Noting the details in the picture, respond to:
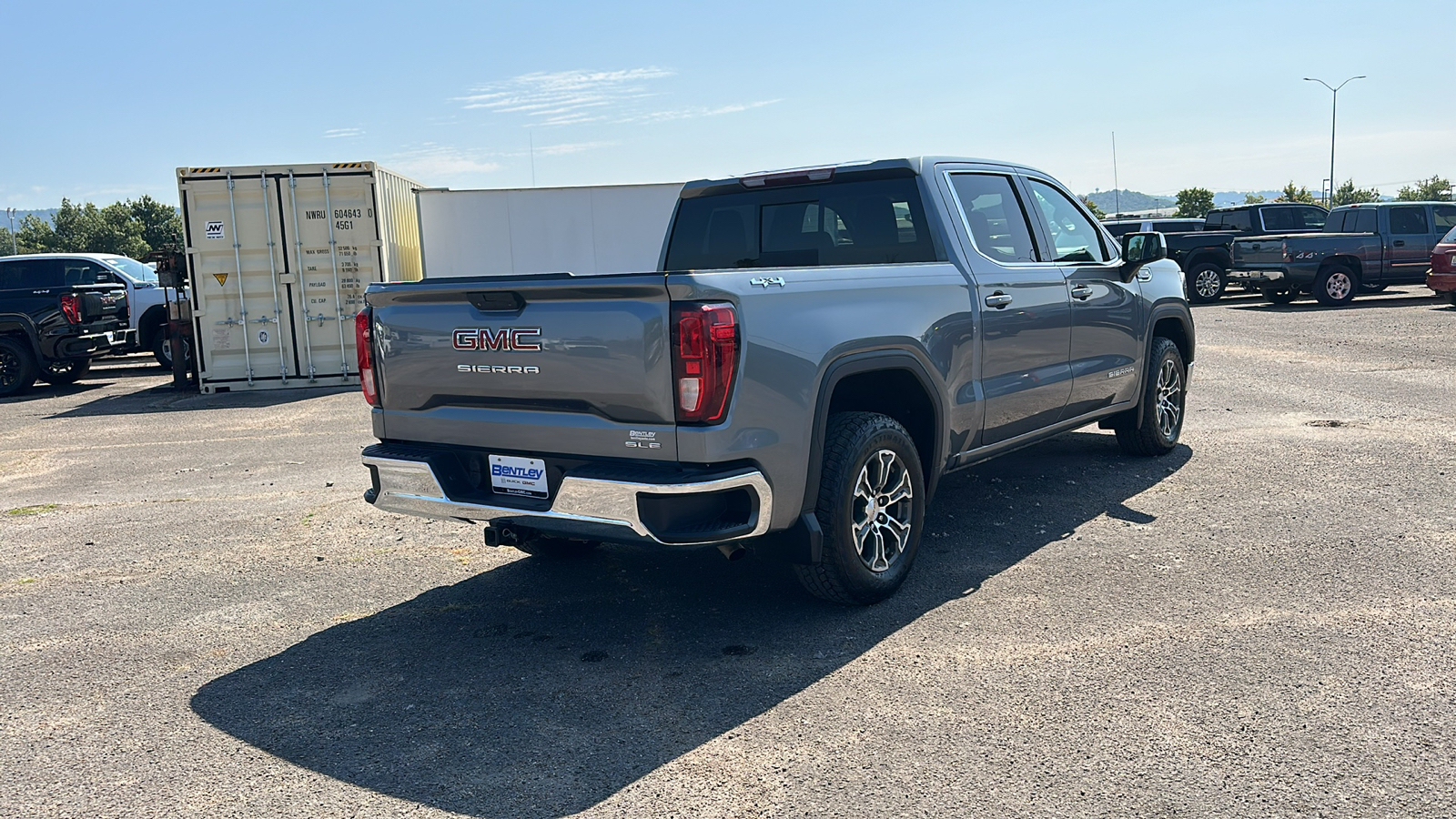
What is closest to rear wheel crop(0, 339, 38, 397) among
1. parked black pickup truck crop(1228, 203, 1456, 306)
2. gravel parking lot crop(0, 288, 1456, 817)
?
gravel parking lot crop(0, 288, 1456, 817)

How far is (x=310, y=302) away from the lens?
14844 millimetres

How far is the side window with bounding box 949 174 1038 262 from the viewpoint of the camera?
563 centimetres

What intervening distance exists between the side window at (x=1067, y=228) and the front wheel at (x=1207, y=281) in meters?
17.9

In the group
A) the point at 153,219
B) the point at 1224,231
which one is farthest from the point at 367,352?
the point at 153,219

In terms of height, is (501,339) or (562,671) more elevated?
(501,339)

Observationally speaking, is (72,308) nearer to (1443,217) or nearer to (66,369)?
(66,369)

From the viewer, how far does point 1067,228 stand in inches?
258

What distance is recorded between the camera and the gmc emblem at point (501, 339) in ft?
13.9

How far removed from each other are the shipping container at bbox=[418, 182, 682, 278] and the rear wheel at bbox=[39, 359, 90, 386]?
4.91 metres

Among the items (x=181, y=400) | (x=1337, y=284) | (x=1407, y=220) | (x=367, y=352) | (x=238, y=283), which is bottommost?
(x=181, y=400)

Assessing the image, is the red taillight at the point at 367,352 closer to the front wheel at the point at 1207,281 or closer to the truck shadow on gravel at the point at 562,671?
the truck shadow on gravel at the point at 562,671

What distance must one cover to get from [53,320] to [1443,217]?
2314cm

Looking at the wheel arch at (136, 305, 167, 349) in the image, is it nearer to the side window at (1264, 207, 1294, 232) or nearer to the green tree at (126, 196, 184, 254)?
the side window at (1264, 207, 1294, 232)

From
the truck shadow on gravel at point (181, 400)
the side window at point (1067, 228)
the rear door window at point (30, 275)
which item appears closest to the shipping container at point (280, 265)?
the truck shadow on gravel at point (181, 400)
